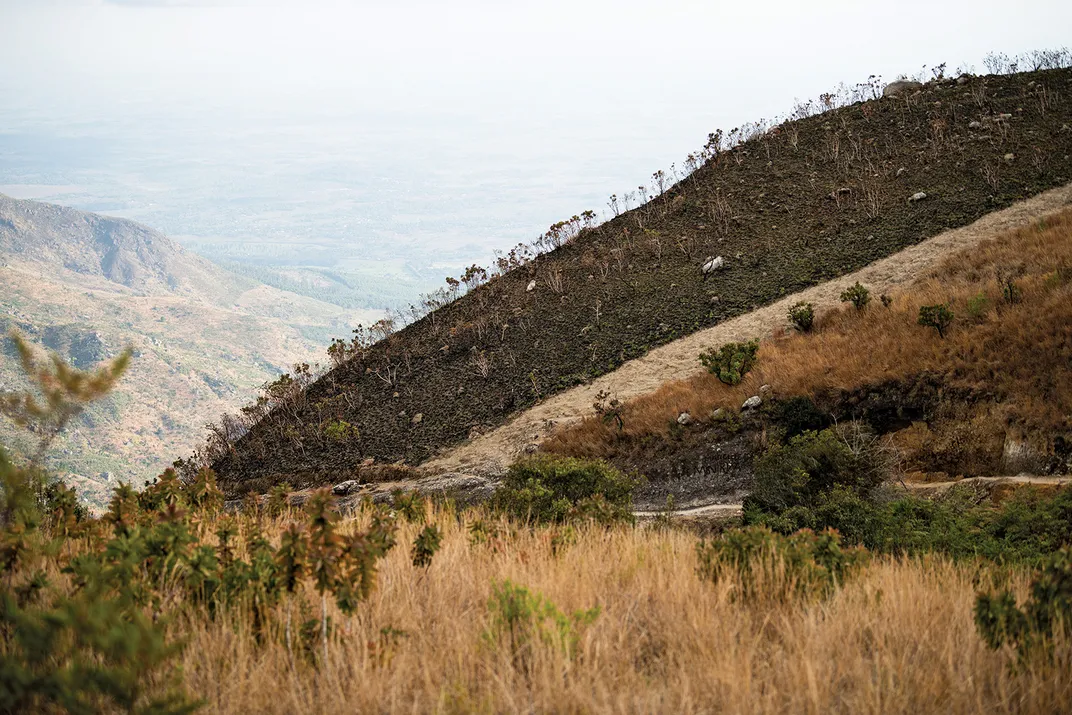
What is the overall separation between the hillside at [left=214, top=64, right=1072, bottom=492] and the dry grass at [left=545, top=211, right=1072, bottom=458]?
3.95 metres

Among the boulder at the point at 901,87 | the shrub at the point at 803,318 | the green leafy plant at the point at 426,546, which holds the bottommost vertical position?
the green leafy plant at the point at 426,546

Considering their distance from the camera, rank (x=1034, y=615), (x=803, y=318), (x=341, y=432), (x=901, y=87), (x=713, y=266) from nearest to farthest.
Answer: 1. (x=1034, y=615)
2. (x=803, y=318)
3. (x=341, y=432)
4. (x=713, y=266)
5. (x=901, y=87)

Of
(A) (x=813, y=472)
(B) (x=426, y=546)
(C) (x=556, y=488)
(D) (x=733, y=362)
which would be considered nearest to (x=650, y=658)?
(B) (x=426, y=546)

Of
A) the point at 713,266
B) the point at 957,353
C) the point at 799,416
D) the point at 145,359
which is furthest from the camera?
the point at 145,359

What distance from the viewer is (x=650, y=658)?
3.57m

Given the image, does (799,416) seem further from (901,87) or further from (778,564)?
(901,87)

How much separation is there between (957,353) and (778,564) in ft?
30.5

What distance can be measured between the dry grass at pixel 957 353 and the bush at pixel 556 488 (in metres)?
4.55

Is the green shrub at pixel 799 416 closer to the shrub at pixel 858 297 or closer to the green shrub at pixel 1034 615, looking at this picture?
the shrub at pixel 858 297

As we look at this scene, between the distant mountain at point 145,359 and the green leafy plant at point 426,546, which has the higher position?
the distant mountain at point 145,359

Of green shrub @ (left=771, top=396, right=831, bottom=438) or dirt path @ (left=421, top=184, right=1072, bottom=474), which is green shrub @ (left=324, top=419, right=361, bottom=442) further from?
green shrub @ (left=771, top=396, right=831, bottom=438)

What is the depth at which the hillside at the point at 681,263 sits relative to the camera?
1997cm

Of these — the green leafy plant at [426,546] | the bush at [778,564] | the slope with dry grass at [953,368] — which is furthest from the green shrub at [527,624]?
the slope with dry grass at [953,368]

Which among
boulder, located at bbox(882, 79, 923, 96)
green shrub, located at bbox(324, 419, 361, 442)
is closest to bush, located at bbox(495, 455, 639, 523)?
green shrub, located at bbox(324, 419, 361, 442)
